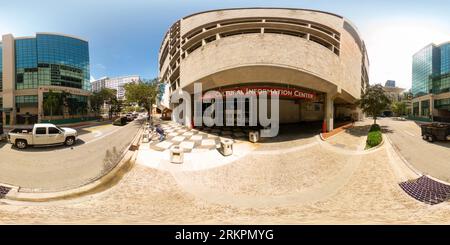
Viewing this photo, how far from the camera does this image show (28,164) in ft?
20.9

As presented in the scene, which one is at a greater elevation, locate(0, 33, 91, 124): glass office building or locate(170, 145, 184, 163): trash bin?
locate(0, 33, 91, 124): glass office building

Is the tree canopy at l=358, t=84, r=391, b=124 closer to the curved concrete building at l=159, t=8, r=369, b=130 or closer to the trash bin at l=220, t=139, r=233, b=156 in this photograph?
the curved concrete building at l=159, t=8, r=369, b=130

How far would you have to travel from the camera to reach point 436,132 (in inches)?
362

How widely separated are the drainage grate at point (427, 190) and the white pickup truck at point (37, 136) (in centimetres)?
1272

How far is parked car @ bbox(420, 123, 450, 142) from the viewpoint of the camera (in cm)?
880

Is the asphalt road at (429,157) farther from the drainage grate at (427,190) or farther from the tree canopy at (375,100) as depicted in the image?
the tree canopy at (375,100)

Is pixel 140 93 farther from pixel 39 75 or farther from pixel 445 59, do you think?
pixel 445 59

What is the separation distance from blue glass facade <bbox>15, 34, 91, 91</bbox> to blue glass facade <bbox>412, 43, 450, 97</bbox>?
54.2 ft

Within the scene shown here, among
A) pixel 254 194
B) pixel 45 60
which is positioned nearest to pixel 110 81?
pixel 45 60

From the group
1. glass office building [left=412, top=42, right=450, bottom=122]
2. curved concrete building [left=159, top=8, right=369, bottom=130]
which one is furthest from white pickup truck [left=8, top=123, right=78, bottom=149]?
glass office building [left=412, top=42, right=450, bottom=122]

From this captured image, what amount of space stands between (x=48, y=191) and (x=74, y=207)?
4.61 feet

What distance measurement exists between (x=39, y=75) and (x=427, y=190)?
14.8 m

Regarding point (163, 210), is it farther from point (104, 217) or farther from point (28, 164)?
point (28, 164)

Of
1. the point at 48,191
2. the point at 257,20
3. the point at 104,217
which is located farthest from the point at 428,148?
the point at 48,191
